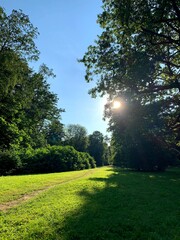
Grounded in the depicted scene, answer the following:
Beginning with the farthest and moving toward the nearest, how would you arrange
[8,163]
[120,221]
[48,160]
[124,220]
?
[48,160] < [8,163] < [124,220] < [120,221]

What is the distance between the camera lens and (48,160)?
3559 centimetres

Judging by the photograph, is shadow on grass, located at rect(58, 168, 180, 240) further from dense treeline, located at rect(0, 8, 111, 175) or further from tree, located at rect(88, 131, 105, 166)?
tree, located at rect(88, 131, 105, 166)

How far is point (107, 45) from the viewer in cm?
1544

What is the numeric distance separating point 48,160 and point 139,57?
26.4 meters

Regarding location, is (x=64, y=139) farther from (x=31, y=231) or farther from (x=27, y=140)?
(x=31, y=231)

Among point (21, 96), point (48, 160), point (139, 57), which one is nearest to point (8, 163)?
point (48, 160)

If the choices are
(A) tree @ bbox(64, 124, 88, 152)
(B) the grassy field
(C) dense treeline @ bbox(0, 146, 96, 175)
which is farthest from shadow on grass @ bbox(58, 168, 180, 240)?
(A) tree @ bbox(64, 124, 88, 152)

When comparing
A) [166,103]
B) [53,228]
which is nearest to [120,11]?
[166,103]

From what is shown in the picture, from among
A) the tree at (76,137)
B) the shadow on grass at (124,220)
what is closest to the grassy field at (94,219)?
the shadow on grass at (124,220)

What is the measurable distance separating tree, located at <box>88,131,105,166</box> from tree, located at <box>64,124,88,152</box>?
122 inches

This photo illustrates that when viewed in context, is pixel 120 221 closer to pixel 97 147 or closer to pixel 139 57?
pixel 139 57

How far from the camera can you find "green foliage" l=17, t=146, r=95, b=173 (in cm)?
3356

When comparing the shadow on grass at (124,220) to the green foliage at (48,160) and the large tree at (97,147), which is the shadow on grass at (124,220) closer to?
the green foliage at (48,160)

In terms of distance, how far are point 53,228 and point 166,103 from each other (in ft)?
51.5
